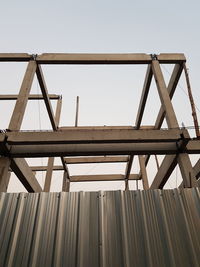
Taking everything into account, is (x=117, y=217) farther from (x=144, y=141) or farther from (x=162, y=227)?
(x=144, y=141)

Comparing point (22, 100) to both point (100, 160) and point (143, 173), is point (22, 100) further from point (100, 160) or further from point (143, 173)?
point (100, 160)

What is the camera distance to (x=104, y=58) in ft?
18.8

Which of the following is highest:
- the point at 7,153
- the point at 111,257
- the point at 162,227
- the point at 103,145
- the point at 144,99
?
the point at 144,99

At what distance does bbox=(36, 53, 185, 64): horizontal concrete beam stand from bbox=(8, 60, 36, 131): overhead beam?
48cm

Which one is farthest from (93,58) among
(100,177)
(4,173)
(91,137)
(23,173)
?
(100,177)

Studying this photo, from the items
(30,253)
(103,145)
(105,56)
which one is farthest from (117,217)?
(105,56)

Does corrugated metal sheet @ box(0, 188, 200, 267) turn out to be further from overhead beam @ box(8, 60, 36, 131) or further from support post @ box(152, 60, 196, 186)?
overhead beam @ box(8, 60, 36, 131)

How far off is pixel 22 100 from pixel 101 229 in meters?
3.48

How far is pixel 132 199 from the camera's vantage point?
2.83 m

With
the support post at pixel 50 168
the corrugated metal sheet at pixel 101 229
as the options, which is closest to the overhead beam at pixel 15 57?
the support post at pixel 50 168

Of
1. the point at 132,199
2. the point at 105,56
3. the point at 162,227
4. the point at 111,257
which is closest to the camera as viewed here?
the point at 111,257

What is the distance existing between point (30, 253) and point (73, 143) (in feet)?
6.79

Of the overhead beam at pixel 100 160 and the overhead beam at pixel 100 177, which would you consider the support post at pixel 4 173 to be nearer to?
the overhead beam at pixel 100 160

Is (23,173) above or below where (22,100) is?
below
